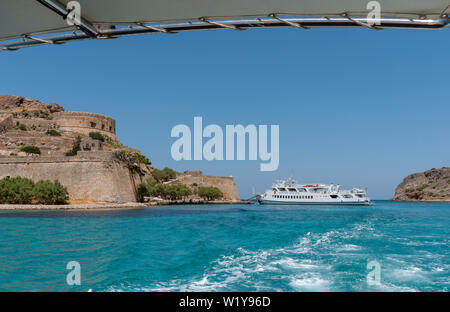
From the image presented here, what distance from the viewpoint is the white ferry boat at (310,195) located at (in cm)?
5309

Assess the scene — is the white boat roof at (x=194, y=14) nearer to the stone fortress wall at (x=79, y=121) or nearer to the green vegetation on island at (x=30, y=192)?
the green vegetation on island at (x=30, y=192)

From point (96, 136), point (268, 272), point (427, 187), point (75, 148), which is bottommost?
point (427, 187)

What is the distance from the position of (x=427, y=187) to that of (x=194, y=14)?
11715 cm

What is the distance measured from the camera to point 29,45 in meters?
3.91

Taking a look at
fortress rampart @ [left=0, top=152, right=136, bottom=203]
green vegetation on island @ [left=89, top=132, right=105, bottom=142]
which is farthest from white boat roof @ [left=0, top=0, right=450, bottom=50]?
green vegetation on island @ [left=89, top=132, right=105, bottom=142]

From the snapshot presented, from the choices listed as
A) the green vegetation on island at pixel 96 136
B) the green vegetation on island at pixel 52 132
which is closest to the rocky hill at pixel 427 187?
the green vegetation on island at pixel 96 136

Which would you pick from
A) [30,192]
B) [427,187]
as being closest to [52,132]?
[30,192]

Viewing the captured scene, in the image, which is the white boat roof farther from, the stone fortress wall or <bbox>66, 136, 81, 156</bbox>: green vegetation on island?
the stone fortress wall

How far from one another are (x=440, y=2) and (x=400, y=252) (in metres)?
9.76

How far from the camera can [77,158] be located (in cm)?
3275

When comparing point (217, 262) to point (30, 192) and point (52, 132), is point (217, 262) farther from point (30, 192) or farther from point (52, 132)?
point (52, 132)

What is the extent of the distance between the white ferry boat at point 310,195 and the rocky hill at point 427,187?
163 ft

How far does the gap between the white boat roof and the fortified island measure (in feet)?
101
